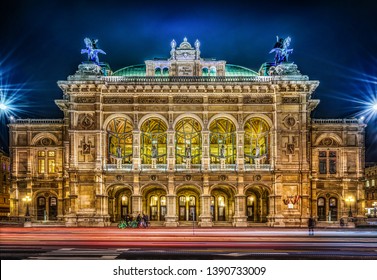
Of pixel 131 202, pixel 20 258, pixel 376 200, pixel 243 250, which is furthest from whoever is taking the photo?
pixel 376 200

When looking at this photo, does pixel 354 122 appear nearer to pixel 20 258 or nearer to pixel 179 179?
pixel 179 179

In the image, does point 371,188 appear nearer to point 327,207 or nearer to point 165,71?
point 327,207

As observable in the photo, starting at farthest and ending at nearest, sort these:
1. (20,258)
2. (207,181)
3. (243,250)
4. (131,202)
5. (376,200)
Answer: (376,200)
(131,202)
(207,181)
(243,250)
(20,258)

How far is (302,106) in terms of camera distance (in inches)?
2392

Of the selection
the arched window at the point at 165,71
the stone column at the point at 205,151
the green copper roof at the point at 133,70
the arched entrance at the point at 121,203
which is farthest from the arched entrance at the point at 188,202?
the green copper roof at the point at 133,70

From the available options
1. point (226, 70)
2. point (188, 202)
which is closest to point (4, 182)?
point (188, 202)

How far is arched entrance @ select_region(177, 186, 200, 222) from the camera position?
212 feet

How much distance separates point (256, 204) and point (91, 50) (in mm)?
Answer: 26147

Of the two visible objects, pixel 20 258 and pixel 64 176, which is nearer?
pixel 20 258

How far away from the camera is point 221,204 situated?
66.0m

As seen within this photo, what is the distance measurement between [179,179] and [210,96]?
9648mm

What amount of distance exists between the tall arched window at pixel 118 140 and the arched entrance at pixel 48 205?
9.02 m

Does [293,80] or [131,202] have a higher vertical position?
[293,80]

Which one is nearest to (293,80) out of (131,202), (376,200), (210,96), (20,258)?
(210,96)
